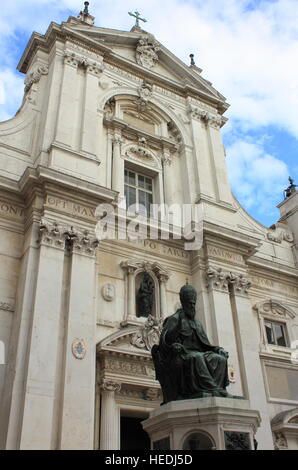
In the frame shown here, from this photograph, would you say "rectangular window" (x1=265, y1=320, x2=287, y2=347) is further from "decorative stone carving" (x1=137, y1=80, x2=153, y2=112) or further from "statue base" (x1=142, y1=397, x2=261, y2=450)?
"statue base" (x1=142, y1=397, x2=261, y2=450)

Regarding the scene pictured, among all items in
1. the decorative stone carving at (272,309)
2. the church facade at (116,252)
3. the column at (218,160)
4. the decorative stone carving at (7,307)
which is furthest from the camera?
the column at (218,160)

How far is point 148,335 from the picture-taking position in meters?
13.4

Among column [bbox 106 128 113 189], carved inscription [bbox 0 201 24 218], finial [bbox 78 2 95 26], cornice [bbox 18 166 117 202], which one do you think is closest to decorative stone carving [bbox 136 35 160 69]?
finial [bbox 78 2 95 26]

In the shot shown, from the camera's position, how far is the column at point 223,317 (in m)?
13.8

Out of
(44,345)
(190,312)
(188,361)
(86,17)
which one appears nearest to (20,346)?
(44,345)

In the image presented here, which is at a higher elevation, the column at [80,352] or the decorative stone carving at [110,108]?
the decorative stone carving at [110,108]

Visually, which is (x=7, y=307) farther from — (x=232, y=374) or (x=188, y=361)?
(x=232, y=374)

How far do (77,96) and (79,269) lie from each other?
6.69m

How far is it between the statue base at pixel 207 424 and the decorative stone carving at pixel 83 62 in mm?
13364

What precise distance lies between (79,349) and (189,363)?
4849mm

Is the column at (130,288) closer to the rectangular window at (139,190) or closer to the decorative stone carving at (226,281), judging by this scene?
the decorative stone carving at (226,281)

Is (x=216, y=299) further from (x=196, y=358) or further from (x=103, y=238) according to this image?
(x=196, y=358)

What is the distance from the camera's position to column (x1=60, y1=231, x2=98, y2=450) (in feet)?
34.6

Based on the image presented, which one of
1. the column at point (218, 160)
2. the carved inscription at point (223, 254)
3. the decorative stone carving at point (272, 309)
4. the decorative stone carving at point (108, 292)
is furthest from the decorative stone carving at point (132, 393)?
the column at point (218, 160)
